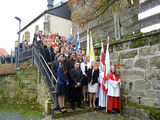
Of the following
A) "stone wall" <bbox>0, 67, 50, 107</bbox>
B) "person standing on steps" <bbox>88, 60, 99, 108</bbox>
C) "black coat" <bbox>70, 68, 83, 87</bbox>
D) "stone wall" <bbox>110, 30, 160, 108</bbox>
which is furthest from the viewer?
"stone wall" <bbox>0, 67, 50, 107</bbox>

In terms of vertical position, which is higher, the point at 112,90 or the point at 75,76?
the point at 75,76

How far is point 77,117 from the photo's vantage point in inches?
193

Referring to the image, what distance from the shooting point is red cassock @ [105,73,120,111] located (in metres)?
5.52

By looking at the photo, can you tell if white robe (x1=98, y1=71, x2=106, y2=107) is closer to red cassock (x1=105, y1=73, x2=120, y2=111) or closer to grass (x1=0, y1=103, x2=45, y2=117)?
red cassock (x1=105, y1=73, x2=120, y2=111)

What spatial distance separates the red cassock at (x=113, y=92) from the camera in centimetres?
552

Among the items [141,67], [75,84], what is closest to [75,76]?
[75,84]

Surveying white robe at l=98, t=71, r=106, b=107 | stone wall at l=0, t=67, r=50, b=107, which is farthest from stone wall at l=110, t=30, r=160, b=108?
stone wall at l=0, t=67, r=50, b=107

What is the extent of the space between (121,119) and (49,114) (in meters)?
2.67

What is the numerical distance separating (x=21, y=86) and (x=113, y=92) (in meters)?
5.68

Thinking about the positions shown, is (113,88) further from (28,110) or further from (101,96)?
(28,110)

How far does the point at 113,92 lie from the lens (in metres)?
5.54

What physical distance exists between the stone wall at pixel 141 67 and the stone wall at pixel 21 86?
469cm

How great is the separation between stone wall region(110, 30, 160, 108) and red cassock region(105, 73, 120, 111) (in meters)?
0.48

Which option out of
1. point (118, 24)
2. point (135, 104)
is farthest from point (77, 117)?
point (118, 24)
